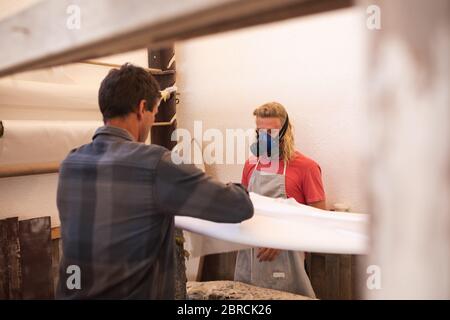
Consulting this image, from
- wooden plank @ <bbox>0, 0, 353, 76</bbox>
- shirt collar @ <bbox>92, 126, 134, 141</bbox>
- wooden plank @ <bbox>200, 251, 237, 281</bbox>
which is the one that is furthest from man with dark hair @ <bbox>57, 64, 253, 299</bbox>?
wooden plank @ <bbox>200, 251, 237, 281</bbox>

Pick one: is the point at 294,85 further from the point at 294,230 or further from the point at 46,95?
the point at 46,95

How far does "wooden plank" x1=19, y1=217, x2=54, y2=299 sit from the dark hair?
1.12m

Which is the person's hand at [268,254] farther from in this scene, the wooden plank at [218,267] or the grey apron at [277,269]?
the wooden plank at [218,267]

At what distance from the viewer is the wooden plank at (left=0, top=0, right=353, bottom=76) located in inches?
14.7

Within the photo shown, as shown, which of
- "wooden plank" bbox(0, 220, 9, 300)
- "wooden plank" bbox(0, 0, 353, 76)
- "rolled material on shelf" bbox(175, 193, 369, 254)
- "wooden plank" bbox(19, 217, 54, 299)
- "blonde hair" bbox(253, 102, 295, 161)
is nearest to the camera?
"wooden plank" bbox(0, 0, 353, 76)

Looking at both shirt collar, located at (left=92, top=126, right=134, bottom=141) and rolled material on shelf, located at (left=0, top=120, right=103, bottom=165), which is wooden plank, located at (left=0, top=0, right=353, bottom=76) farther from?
rolled material on shelf, located at (left=0, top=120, right=103, bottom=165)

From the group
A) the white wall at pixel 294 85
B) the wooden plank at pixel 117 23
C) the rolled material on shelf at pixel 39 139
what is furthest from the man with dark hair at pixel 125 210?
the white wall at pixel 294 85

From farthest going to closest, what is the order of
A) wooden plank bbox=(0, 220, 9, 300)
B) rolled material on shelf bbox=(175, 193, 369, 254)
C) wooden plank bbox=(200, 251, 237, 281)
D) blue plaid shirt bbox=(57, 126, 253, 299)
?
wooden plank bbox=(200, 251, 237, 281), wooden plank bbox=(0, 220, 9, 300), rolled material on shelf bbox=(175, 193, 369, 254), blue plaid shirt bbox=(57, 126, 253, 299)

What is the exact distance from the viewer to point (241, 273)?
199 centimetres

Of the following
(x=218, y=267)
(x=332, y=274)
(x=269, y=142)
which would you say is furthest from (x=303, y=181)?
(x=218, y=267)

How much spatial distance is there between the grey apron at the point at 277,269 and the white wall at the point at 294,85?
1.40ft

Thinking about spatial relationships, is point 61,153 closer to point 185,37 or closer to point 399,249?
point 185,37
